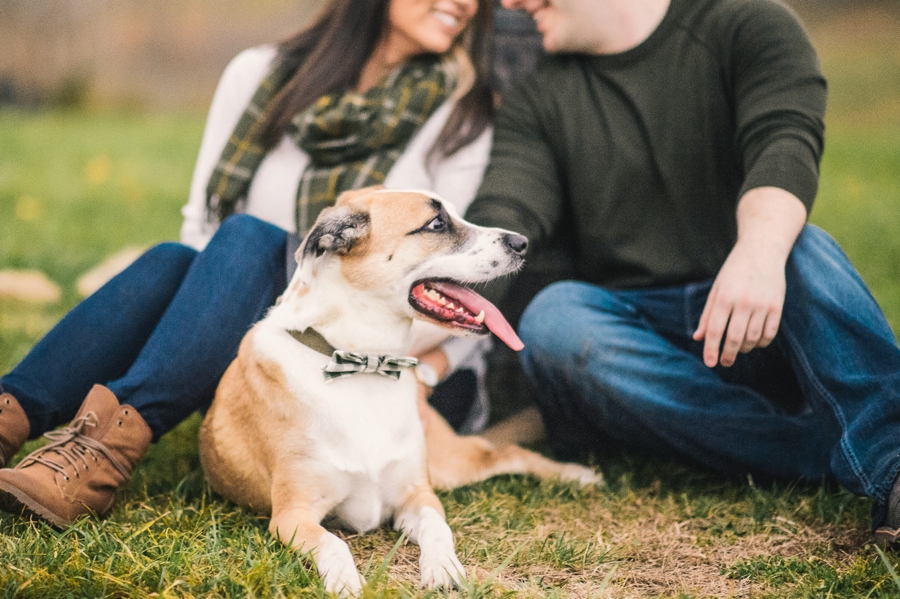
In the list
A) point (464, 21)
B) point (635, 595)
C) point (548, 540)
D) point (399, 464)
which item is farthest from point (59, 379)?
point (464, 21)

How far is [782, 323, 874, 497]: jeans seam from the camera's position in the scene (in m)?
2.16

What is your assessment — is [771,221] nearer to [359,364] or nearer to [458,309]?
[458,309]

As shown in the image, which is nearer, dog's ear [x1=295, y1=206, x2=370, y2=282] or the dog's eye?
dog's ear [x1=295, y1=206, x2=370, y2=282]

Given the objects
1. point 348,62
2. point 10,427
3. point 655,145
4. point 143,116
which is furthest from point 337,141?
point 143,116

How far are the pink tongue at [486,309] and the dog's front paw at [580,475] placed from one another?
30.1 inches

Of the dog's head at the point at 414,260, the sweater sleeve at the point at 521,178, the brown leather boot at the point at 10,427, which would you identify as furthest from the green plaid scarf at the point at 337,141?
the brown leather boot at the point at 10,427

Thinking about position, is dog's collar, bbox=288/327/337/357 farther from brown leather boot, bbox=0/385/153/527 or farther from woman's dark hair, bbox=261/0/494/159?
woman's dark hair, bbox=261/0/494/159

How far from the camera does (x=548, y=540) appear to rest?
2258 mm

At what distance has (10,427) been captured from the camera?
7.66 ft

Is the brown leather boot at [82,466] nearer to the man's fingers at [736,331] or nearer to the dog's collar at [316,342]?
the dog's collar at [316,342]

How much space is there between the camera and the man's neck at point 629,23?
9.84 ft

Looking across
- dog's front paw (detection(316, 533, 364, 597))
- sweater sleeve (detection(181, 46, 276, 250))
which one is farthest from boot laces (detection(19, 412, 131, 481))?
sweater sleeve (detection(181, 46, 276, 250))

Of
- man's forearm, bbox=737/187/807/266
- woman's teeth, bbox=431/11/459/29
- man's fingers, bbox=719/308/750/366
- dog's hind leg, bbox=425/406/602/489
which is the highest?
woman's teeth, bbox=431/11/459/29

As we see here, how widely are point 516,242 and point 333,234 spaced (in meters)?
0.54
